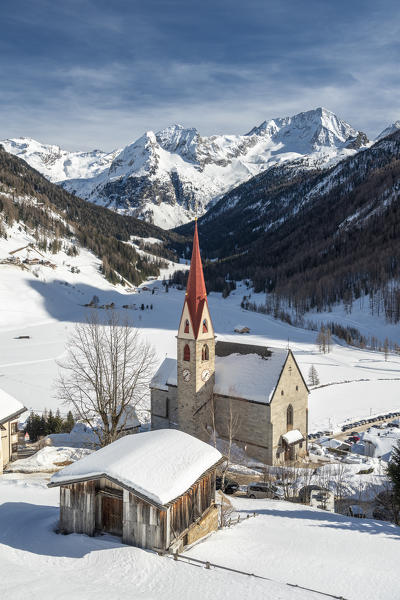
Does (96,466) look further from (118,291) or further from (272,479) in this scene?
(118,291)

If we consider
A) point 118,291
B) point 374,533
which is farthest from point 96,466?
point 118,291

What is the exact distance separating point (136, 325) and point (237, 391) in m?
87.4

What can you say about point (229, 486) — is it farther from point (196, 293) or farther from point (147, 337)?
point (147, 337)

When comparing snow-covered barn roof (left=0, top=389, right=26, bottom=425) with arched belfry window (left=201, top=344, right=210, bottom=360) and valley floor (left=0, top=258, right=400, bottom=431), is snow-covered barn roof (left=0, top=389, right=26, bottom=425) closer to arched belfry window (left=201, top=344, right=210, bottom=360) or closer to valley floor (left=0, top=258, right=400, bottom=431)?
arched belfry window (left=201, top=344, right=210, bottom=360)

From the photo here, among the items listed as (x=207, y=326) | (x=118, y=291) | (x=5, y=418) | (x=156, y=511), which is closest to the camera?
(x=156, y=511)

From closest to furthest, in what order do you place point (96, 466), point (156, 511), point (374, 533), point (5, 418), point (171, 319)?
point (156, 511) < point (96, 466) < point (374, 533) < point (5, 418) < point (171, 319)

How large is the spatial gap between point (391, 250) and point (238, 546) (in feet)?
644

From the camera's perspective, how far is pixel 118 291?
626 ft

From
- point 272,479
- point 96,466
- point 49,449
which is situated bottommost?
point 272,479

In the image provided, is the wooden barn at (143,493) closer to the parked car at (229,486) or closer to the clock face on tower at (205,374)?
the parked car at (229,486)

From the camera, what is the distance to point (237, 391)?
138 ft

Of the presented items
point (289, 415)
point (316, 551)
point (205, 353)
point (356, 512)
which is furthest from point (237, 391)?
point (316, 551)

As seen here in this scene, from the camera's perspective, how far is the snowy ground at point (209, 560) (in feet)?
49.0

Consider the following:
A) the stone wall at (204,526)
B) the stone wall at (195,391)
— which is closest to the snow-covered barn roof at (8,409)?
the stone wall at (195,391)
